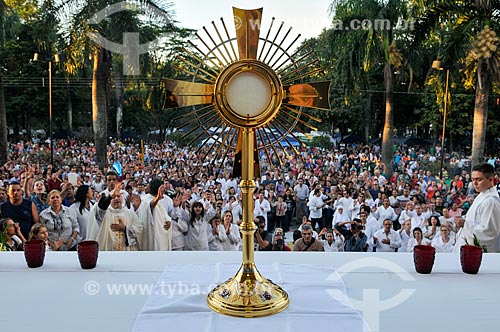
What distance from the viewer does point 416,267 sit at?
2.68 meters

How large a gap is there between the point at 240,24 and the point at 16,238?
3.49 metres

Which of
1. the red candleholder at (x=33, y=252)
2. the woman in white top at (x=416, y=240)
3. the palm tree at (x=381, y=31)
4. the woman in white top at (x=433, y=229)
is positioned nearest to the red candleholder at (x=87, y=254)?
the red candleholder at (x=33, y=252)

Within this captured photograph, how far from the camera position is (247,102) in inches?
83.3

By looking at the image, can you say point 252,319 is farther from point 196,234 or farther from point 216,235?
point 216,235

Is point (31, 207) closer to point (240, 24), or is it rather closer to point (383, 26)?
point (240, 24)

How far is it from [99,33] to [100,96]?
1950 millimetres

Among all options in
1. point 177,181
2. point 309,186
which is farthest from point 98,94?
point 309,186

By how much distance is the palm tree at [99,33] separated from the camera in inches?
562

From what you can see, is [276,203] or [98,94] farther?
[98,94]

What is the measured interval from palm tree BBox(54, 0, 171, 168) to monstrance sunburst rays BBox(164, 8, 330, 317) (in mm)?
13431

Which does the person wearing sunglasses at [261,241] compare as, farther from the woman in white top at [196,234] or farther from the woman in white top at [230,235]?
the woman in white top at [196,234]

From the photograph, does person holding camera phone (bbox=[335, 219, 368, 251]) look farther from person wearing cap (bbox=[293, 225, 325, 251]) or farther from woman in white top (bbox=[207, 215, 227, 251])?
woman in white top (bbox=[207, 215, 227, 251])

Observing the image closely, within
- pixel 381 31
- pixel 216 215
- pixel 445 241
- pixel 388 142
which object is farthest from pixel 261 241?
pixel 381 31

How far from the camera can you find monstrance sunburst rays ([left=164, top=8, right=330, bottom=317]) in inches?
83.0
